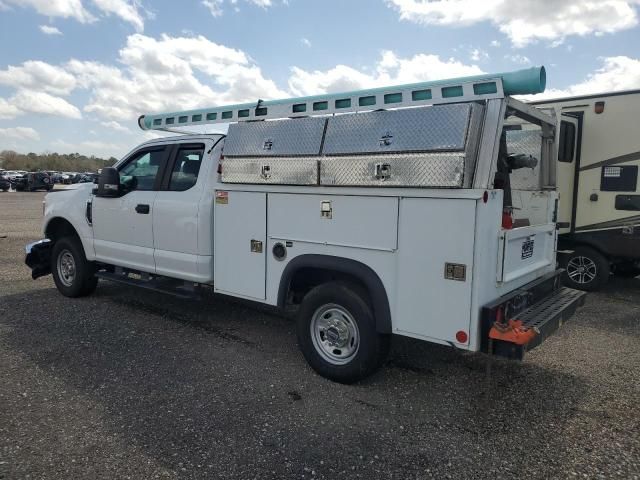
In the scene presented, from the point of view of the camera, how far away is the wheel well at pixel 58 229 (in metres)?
6.81

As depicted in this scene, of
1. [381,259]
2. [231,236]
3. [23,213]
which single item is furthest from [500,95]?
[23,213]

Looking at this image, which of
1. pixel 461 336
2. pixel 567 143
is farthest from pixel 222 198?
pixel 567 143

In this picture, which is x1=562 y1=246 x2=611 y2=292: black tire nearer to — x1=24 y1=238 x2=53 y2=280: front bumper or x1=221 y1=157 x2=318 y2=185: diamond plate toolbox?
x1=221 y1=157 x2=318 y2=185: diamond plate toolbox

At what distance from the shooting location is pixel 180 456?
3.09 m

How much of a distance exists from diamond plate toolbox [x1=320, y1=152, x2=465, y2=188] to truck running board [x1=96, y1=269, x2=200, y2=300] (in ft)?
6.67

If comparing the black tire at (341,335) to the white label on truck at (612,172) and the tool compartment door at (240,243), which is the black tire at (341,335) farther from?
the white label on truck at (612,172)

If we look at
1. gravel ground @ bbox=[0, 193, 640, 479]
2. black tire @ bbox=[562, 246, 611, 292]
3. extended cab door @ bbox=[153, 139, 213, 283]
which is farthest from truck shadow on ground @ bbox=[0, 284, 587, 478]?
black tire @ bbox=[562, 246, 611, 292]

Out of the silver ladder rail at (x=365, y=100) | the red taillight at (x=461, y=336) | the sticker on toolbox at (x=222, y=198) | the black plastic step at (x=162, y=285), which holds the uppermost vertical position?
the silver ladder rail at (x=365, y=100)

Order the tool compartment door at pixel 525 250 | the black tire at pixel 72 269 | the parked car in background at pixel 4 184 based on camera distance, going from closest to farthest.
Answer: the tool compartment door at pixel 525 250 < the black tire at pixel 72 269 < the parked car in background at pixel 4 184

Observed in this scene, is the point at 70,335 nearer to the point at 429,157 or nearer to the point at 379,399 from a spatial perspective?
the point at 379,399

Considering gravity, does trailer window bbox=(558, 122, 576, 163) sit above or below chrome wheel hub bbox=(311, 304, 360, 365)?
above

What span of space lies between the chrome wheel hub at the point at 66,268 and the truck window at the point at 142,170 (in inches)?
60.5

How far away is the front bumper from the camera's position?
6961 mm

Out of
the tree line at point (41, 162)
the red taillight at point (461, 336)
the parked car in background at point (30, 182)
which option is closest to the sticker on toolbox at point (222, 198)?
the red taillight at point (461, 336)
